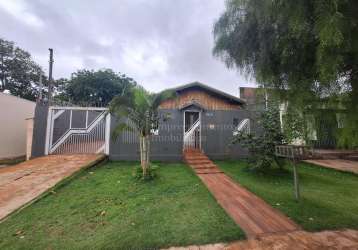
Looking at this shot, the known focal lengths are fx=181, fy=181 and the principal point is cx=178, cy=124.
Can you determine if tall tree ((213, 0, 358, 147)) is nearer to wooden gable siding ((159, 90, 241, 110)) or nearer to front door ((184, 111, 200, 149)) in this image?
front door ((184, 111, 200, 149))

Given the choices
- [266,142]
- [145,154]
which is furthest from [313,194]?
[145,154]

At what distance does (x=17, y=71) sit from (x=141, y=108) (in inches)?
837

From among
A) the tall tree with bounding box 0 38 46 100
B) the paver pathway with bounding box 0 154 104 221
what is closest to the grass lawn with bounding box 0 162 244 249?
the paver pathway with bounding box 0 154 104 221

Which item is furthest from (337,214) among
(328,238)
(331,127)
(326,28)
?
(326,28)

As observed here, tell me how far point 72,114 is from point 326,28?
31.5ft

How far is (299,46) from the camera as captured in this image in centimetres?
188

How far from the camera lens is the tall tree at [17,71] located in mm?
18422

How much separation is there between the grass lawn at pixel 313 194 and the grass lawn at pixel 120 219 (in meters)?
1.40

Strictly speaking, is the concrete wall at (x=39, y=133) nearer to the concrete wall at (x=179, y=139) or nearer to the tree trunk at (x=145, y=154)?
the concrete wall at (x=179, y=139)

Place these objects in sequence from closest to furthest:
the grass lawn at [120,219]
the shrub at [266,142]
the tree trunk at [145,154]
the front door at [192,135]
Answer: the grass lawn at [120,219], the tree trunk at [145,154], the shrub at [266,142], the front door at [192,135]

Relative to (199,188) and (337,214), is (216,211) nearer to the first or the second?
(199,188)

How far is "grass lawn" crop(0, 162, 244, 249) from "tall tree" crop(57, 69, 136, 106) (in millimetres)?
18287

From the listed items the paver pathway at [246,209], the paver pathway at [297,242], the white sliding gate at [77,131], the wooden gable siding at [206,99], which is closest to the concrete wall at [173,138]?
the white sliding gate at [77,131]

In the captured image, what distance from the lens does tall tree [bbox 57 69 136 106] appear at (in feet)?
70.5
